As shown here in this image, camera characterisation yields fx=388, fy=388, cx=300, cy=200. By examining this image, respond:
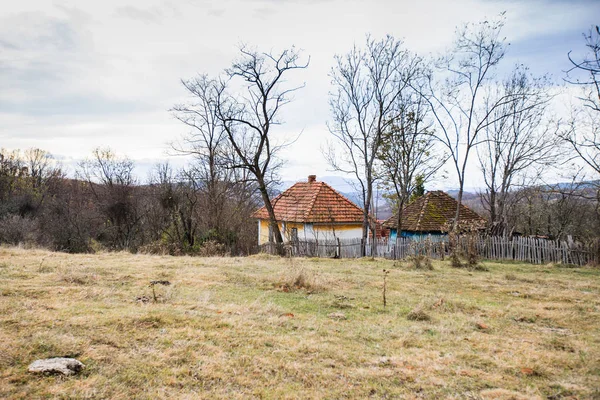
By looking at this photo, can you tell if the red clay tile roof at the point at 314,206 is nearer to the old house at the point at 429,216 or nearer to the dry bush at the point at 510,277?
the old house at the point at 429,216

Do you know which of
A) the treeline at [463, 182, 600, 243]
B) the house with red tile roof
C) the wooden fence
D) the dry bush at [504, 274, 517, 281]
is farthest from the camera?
the treeline at [463, 182, 600, 243]

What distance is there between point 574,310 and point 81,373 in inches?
313

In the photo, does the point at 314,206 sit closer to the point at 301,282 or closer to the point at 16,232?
the point at 301,282

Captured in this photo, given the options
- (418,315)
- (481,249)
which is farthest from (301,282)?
(481,249)

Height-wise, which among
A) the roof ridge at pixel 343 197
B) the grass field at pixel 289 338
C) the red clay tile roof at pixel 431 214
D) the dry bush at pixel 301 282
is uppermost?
the roof ridge at pixel 343 197

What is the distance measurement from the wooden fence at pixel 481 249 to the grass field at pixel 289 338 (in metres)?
6.70

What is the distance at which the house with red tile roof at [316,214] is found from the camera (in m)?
22.5

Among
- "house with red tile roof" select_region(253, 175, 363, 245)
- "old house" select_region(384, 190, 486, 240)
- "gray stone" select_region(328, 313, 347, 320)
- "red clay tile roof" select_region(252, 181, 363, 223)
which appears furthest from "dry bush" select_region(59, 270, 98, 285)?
"old house" select_region(384, 190, 486, 240)

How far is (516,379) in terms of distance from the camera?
4160mm

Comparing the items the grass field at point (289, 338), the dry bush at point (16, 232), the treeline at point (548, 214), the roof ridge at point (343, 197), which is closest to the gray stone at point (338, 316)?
the grass field at point (289, 338)

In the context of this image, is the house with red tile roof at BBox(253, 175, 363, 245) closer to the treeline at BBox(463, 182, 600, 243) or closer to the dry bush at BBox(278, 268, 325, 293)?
the treeline at BBox(463, 182, 600, 243)

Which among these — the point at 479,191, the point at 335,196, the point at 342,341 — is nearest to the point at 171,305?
the point at 342,341

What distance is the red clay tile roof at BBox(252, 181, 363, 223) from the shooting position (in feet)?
75.0

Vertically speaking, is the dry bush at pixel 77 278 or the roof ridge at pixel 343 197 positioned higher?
the roof ridge at pixel 343 197
